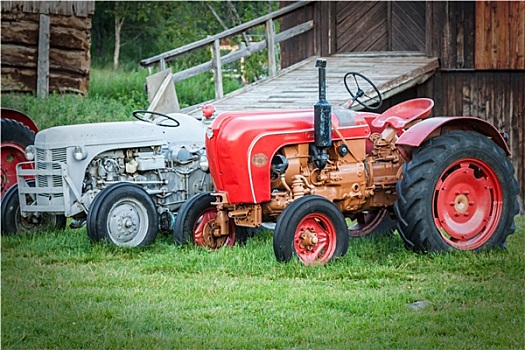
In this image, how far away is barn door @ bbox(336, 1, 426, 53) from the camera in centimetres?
1541

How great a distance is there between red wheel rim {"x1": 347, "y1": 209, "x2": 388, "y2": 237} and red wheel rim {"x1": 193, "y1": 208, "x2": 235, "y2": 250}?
1.28m

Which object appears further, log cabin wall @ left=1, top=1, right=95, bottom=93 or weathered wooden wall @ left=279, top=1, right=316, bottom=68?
log cabin wall @ left=1, top=1, right=95, bottom=93

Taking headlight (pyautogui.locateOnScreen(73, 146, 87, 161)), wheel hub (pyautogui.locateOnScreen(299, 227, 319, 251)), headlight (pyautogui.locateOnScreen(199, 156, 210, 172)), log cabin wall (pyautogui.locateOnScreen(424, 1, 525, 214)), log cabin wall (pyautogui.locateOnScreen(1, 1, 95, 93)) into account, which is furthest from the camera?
log cabin wall (pyautogui.locateOnScreen(1, 1, 95, 93))

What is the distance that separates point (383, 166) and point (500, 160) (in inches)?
37.9

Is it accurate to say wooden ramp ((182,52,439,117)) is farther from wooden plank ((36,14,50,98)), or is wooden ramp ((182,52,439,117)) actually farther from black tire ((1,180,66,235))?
wooden plank ((36,14,50,98))

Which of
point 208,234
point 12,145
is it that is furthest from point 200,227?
point 12,145

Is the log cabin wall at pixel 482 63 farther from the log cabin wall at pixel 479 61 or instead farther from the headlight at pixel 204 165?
the headlight at pixel 204 165

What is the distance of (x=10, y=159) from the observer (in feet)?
35.3

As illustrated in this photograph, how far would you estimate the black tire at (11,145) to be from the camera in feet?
35.0

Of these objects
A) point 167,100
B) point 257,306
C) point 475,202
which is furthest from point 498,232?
point 167,100

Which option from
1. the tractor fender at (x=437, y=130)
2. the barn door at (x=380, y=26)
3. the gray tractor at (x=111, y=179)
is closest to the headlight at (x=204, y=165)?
the gray tractor at (x=111, y=179)

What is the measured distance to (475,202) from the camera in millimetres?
8055

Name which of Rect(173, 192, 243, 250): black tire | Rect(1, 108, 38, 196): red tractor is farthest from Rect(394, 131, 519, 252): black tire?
Rect(1, 108, 38, 196): red tractor

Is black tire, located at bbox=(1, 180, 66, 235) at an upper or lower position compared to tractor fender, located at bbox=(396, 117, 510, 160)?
lower
